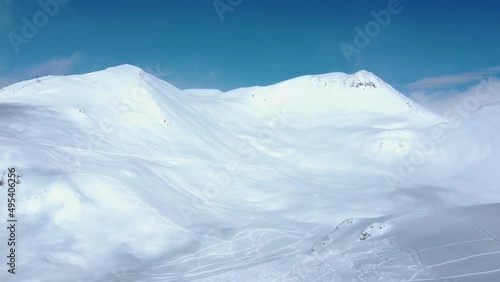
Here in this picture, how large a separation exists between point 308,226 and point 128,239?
394 inches

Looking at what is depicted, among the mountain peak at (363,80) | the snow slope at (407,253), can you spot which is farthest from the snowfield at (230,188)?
→ the mountain peak at (363,80)

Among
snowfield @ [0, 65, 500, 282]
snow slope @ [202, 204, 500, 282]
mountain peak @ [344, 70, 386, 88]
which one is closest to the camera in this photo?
snow slope @ [202, 204, 500, 282]

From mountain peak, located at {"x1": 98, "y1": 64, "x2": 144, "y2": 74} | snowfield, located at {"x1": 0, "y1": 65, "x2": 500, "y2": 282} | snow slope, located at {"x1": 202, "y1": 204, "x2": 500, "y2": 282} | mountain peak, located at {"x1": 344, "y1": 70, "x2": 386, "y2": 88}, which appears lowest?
snow slope, located at {"x1": 202, "y1": 204, "x2": 500, "y2": 282}

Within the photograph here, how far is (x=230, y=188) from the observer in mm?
30938

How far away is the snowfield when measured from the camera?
1549cm

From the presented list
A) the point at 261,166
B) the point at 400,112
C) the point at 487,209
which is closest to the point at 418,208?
the point at 487,209

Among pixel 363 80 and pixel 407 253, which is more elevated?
pixel 363 80

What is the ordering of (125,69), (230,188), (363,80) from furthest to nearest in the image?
(363,80) < (125,69) < (230,188)

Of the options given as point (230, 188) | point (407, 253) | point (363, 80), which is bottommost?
point (407, 253)

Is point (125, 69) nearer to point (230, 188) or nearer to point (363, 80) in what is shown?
point (230, 188)

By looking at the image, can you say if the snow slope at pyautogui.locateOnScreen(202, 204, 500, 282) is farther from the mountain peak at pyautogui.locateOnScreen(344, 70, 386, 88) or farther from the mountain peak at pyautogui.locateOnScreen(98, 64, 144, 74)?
the mountain peak at pyautogui.locateOnScreen(344, 70, 386, 88)

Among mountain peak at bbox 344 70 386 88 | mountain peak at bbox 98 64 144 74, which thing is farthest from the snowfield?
mountain peak at bbox 344 70 386 88

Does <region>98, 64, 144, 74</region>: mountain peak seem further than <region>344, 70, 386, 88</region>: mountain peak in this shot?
No

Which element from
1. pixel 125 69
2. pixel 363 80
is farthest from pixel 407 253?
pixel 363 80
